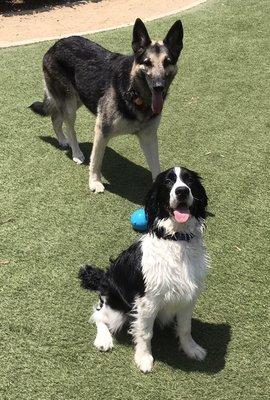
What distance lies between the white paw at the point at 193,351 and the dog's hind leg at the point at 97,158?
88.2 inches

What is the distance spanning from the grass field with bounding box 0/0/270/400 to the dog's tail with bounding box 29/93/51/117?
0.80 ft

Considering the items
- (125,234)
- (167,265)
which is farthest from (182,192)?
(125,234)

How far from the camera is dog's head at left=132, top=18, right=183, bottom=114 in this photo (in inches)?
181

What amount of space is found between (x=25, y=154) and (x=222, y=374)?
3473mm

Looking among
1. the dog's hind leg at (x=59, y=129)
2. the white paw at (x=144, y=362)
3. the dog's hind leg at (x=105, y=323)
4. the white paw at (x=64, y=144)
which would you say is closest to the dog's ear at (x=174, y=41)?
→ the dog's hind leg at (x=59, y=129)

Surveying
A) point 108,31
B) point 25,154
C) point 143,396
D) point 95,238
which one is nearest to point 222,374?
point 143,396

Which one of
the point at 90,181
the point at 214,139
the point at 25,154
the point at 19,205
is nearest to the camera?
the point at 19,205

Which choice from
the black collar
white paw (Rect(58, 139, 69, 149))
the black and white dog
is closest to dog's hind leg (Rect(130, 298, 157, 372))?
the black and white dog

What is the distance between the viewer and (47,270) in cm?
409

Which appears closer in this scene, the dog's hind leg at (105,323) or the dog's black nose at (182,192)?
the dog's black nose at (182,192)

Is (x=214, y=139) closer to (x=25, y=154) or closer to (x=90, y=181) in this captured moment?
(x=90, y=181)

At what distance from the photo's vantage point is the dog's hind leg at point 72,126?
5723 mm

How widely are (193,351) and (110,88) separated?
2.80 meters

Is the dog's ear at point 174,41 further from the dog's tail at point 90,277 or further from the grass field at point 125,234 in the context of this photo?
the dog's tail at point 90,277
